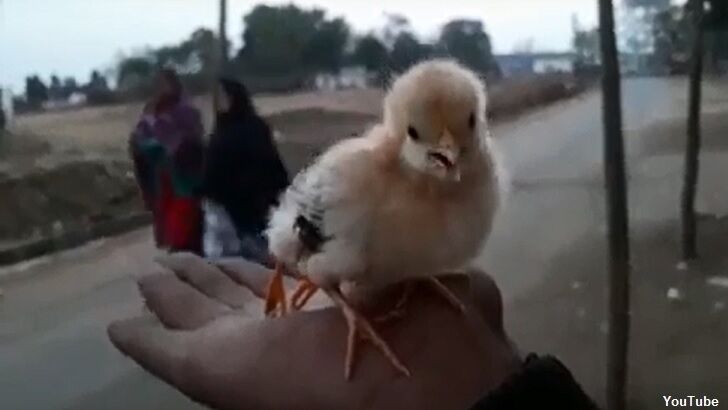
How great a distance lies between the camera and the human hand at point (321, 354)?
47 centimetres

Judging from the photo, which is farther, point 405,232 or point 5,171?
point 5,171

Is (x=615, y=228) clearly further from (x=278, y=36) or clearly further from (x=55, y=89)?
(x=55, y=89)

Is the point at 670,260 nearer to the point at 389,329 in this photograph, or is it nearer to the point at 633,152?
the point at 633,152

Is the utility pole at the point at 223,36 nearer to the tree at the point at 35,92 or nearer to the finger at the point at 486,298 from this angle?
the tree at the point at 35,92

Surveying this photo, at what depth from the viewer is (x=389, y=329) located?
48cm

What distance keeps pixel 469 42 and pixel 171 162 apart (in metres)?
0.18

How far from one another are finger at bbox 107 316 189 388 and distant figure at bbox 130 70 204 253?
3.2 inches

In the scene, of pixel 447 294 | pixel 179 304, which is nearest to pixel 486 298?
pixel 447 294

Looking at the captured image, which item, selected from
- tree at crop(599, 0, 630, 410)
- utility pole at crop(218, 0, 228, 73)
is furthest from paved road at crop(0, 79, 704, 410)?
utility pole at crop(218, 0, 228, 73)

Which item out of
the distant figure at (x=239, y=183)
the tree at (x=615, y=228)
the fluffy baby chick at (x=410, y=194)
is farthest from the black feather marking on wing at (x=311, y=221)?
the tree at (x=615, y=228)

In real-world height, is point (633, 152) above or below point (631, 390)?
above

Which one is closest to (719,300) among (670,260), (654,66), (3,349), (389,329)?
(670,260)

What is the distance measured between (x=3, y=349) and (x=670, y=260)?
0.40m

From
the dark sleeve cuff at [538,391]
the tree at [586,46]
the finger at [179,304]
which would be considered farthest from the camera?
the tree at [586,46]
